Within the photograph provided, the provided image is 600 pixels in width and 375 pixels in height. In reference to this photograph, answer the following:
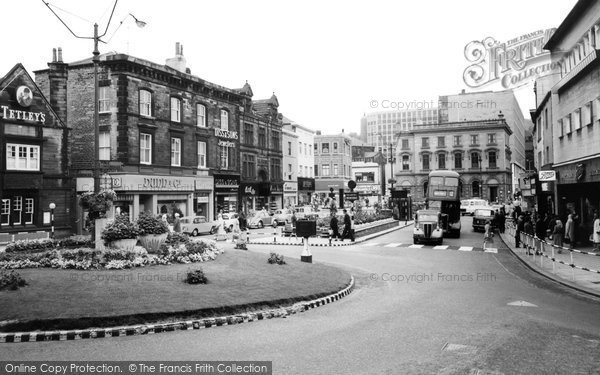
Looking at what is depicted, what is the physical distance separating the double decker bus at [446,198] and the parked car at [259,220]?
17136mm

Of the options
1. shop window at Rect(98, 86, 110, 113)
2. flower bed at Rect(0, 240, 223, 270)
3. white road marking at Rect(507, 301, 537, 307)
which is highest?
Answer: shop window at Rect(98, 86, 110, 113)

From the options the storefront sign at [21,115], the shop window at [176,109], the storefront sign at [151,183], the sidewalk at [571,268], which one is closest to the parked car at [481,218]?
the sidewalk at [571,268]

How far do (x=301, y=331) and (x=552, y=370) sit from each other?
469 centimetres

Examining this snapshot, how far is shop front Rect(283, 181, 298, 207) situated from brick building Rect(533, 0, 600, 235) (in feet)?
125

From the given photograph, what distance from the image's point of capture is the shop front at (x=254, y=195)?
53031 mm

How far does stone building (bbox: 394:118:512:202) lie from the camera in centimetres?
8444

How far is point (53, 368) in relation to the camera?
24.8ft

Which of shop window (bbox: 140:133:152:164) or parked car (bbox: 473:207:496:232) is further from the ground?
shop window (bbox: 140:133:152:164)

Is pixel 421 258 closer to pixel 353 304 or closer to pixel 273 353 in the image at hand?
Result: pixel 353 304

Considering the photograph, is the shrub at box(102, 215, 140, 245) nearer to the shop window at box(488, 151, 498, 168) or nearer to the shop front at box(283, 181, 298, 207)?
the shop front at box(283, 181, 298, 207)

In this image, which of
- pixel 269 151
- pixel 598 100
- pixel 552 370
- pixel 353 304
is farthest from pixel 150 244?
pixel 269 151

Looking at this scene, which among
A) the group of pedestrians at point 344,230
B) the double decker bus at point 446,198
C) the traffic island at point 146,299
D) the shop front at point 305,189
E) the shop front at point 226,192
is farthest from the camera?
the shop front at point 305,189

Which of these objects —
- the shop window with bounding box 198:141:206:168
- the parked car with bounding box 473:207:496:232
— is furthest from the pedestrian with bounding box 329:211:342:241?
the shop window with bounding box 198:141:206:168

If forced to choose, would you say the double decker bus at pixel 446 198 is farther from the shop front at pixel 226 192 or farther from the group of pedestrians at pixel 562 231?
→ the shop front at pixel 226 192
